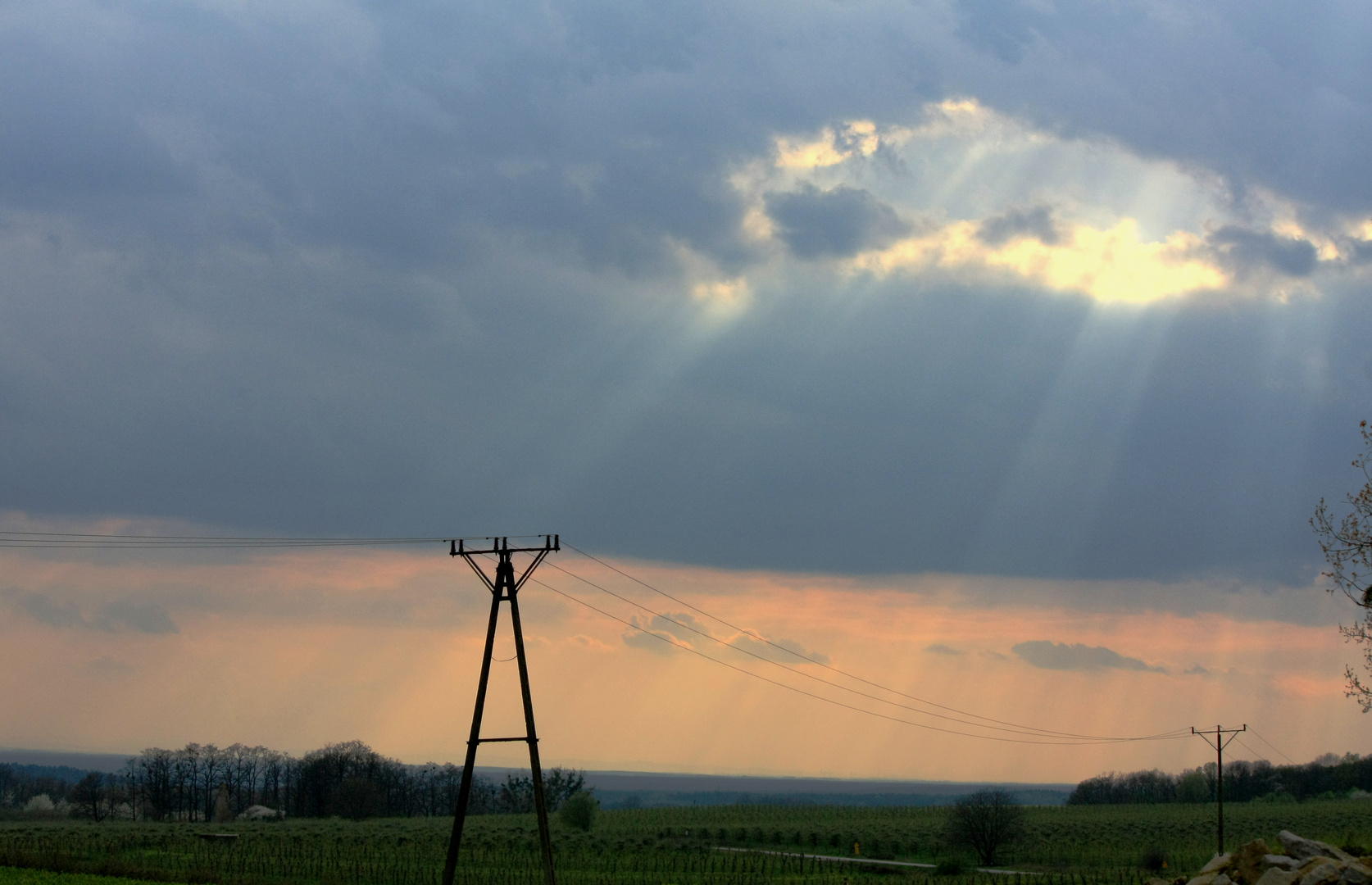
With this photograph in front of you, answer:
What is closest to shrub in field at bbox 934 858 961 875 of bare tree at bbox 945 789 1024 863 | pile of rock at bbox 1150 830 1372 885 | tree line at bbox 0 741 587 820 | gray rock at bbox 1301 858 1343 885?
bare tree at bbox 945 789 1024 863

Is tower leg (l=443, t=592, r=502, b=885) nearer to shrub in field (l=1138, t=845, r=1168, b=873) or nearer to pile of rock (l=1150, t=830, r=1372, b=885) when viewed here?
pile of rock (l=1150, t=830, r=1372, b=885)

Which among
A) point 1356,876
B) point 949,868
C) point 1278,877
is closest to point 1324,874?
point 1356,876

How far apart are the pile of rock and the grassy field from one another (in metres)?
24.0

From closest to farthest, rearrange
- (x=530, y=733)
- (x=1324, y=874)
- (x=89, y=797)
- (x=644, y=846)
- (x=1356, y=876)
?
(x=1356, y=876), (x=1324, y=874), (x=530, y=733), (x=644, y=846), (x=89, y=797)

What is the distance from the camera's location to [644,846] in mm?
81438

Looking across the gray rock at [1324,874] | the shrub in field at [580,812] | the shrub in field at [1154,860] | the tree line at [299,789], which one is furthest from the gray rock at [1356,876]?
the tree line at [299,789]

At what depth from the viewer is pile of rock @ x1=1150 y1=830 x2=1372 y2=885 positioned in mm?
26094

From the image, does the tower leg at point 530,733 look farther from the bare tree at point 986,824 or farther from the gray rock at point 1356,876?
the bare tree at point 986,824

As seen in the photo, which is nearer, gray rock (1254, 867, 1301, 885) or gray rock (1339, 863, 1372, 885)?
gray rock (1339, 863, 1372, 885)

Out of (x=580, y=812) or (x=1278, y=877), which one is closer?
(x=1278, y=877)

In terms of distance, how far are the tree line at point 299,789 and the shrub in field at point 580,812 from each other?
52.5m

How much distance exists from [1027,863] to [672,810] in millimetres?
67318

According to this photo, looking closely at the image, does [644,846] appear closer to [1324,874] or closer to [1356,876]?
[1324,874]

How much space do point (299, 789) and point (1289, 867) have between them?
519ft
